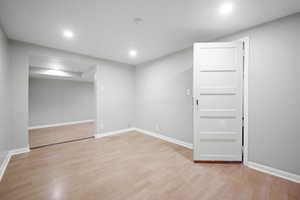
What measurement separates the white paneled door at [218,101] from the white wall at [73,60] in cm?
271

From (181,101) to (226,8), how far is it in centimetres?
197

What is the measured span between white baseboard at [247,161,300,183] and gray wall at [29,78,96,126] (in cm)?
688

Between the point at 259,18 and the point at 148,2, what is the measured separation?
1717 millimetres

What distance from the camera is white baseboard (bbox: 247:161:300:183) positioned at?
172 centimetres

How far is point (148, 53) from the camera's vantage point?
11.1 feet

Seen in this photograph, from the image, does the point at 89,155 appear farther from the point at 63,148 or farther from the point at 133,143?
the point at 133,143

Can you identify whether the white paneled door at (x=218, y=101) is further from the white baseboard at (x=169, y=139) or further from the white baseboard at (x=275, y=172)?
the white baseboard at (x=169, y=139)

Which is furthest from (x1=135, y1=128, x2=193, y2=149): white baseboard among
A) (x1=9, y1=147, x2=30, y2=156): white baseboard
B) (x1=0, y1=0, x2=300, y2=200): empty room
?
(x1=9, y1=147, x2=30, y2=156): white baseboard

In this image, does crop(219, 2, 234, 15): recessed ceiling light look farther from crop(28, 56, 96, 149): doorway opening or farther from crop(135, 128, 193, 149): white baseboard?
crop(28, 56, 96, 149): doorway opening

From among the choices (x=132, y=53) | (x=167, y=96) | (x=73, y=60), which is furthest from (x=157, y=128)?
(x=73, y=60)

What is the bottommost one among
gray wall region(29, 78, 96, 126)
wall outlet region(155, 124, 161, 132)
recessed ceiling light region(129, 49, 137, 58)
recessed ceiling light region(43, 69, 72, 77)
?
wall outlet region(155, 124, 161, 132)

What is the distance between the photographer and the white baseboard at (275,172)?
1717 mm

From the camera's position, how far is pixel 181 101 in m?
3.15

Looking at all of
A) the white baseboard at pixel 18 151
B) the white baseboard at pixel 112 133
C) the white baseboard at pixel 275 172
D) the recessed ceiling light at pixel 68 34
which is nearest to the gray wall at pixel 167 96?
the white baseboard at pixel 112 133
